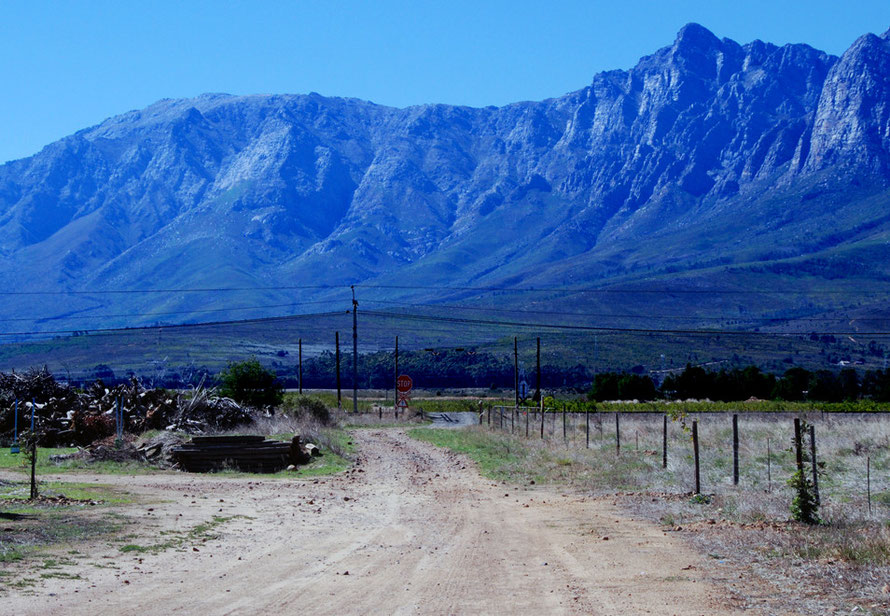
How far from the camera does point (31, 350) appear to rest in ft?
539

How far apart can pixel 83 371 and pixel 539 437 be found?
4533 inches

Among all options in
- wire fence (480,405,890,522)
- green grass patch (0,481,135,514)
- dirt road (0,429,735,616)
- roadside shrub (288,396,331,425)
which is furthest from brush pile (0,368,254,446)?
dirt road (0,429,735,616)

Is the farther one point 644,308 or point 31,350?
point 644,308

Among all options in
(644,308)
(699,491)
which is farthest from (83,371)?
(699,491)

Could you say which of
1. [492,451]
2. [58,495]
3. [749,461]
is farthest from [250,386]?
[58,495]

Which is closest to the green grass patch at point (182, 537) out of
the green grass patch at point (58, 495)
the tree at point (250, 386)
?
the green grass patch at point (58, 495)

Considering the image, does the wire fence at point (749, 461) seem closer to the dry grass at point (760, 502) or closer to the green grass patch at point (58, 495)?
the dry grass at point (760, 502)

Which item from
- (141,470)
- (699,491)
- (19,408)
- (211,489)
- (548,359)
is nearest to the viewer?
(699,491)

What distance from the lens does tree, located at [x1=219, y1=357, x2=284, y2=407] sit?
48906 mm

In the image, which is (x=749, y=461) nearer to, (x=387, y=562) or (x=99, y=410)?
(x=387, y=562)

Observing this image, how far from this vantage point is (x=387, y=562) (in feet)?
43.4

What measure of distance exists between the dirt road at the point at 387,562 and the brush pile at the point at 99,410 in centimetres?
1315

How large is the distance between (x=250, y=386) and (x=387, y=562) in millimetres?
37142

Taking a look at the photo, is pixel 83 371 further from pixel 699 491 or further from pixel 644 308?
pixel 699 491
